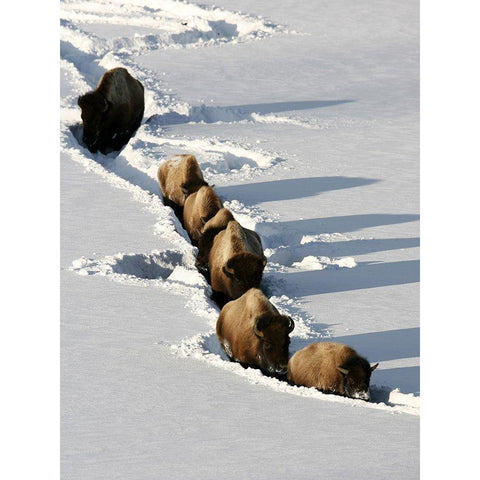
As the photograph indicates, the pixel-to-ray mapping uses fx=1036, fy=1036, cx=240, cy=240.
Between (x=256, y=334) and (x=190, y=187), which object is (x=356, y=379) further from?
(x=190, y=187)

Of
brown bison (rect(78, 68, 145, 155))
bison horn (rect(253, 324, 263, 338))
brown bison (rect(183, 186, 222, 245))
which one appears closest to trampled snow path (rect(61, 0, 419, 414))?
brown bison (rect(183, 186, 222, 245))

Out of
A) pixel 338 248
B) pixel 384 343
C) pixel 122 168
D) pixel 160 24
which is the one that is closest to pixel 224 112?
pixel 122 168

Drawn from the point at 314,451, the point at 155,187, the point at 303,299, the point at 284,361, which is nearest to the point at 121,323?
the point at 284,361

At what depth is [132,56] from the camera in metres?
22.2

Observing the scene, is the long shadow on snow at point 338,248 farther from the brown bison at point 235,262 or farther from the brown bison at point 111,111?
the brown bison at point 111,111

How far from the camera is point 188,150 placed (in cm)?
1511

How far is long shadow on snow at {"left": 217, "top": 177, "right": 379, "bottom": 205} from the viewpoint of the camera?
12.9 m

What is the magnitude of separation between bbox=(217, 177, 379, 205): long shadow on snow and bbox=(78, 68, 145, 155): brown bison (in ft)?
9.41

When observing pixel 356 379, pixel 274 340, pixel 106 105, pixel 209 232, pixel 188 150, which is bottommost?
pixel 356 379

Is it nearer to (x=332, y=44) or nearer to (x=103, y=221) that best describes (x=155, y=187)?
(x=103, y=221)

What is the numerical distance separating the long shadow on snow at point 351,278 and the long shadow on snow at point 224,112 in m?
7.18

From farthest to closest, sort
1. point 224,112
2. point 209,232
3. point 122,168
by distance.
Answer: point 224,112, point 122,168, point 209,232

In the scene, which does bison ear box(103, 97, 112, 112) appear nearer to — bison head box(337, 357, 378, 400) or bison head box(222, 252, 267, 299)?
bison head box(222, 252, 267, 299)

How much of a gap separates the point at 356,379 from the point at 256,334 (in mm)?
958
